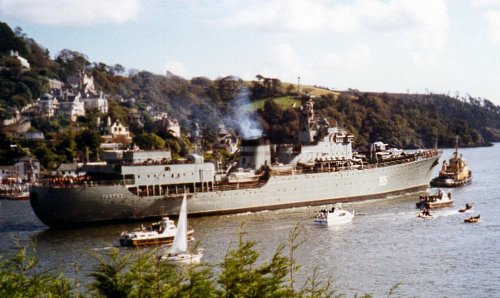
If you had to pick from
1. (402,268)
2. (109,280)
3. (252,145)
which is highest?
(252,145)

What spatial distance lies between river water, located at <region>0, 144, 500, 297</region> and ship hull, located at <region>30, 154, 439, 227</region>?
1.08 meters

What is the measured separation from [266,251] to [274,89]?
123 meters

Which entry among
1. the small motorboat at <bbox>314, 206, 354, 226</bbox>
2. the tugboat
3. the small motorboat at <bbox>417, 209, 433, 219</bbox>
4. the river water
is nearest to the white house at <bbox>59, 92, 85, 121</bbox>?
the river water

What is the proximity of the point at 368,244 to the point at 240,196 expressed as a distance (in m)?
15.1

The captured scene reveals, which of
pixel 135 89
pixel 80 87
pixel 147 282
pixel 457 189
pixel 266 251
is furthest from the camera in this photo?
pixel 135 89

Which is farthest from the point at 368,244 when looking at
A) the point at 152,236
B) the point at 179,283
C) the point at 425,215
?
the point at 179,283

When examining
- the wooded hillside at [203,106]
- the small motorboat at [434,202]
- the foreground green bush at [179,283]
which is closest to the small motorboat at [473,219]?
the small motorboat at [434,202]

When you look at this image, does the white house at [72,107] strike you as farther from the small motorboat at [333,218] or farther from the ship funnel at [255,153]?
the small motorboat at [333,218]

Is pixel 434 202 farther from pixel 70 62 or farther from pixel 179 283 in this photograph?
pixel 70 62

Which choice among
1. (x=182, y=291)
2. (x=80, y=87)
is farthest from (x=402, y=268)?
(x=80, y=87)

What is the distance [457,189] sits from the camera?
212 ft

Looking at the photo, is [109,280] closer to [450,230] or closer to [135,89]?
[450,230]

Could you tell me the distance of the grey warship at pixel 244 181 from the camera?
A: 44.2 meters

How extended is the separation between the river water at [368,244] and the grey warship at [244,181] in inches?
49.3
